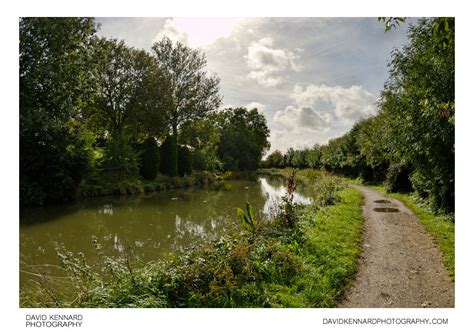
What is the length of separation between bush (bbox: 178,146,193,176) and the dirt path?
21508 mm

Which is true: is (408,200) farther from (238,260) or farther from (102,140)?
(102,140)

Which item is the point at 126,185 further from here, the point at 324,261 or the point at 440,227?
the point at 440,227

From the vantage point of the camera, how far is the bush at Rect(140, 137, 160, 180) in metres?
24.5

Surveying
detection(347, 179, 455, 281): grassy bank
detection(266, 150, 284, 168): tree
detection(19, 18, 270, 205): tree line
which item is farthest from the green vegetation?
detection(266, 150, 284, 168): tree

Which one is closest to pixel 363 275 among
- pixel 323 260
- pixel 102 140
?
pixel 323 260

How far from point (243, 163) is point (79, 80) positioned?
3488 centimetres

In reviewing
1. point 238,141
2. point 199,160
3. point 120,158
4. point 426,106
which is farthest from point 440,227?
point 238,141

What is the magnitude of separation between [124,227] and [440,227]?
30.5 ft

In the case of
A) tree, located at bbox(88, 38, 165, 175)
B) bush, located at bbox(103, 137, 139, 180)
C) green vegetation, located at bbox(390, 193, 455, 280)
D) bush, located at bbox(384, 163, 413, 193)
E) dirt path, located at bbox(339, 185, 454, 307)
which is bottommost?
dirt path, located at bbox(339, 185, 454, 307)

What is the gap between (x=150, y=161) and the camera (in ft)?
80.6

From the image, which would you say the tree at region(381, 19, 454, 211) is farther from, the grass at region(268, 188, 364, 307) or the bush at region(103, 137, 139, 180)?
the bush at region(103, 137, 139, 180)

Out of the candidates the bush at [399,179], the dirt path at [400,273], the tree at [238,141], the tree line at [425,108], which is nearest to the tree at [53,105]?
the dirt path at [400,273]

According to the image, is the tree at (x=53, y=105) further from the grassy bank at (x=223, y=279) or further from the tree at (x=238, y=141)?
the tree at (x=238, y=141)

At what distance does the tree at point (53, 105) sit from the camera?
10742 millimetres
